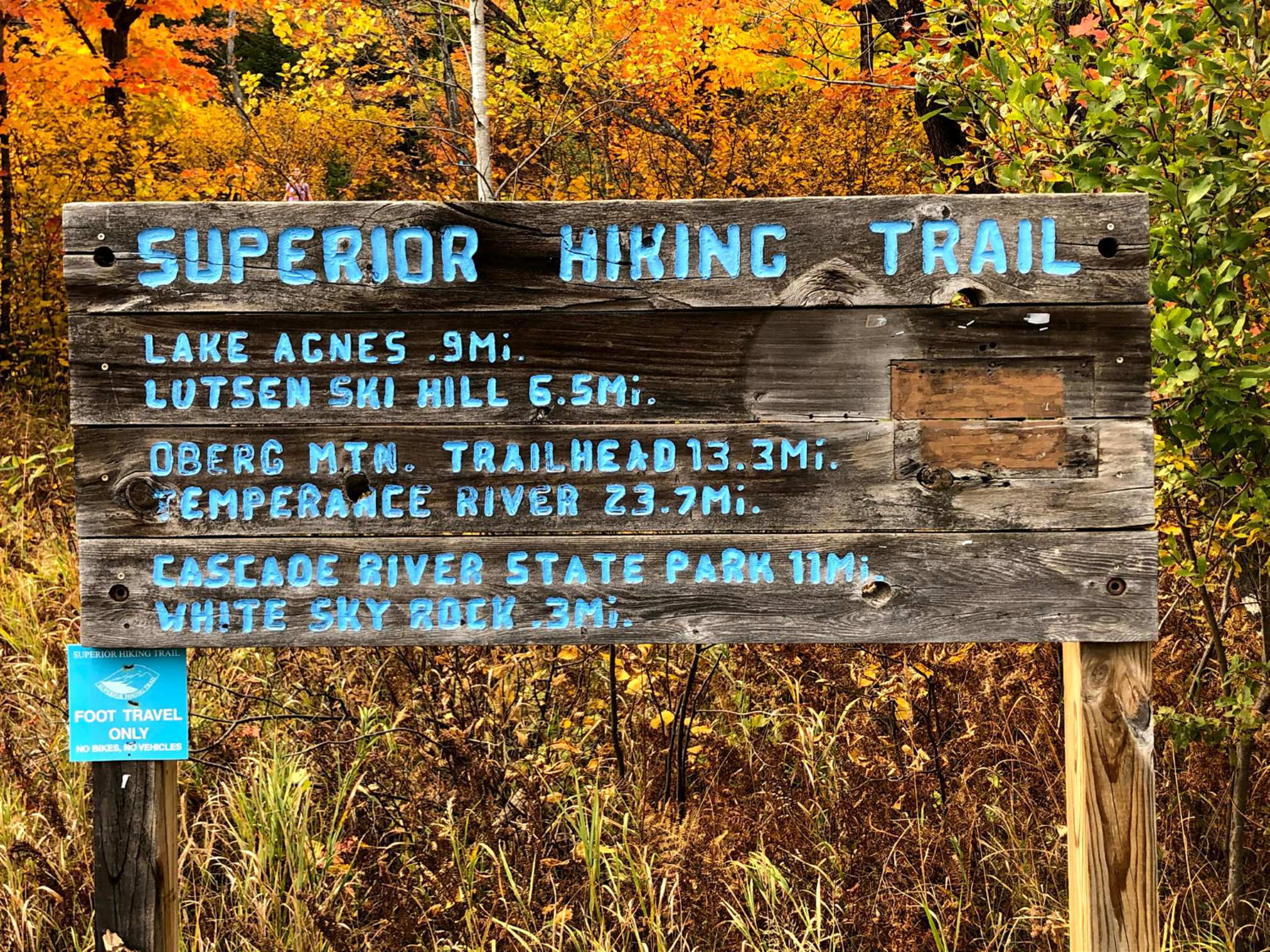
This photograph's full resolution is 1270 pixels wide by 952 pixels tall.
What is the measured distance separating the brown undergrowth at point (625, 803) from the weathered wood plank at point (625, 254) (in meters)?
1.37

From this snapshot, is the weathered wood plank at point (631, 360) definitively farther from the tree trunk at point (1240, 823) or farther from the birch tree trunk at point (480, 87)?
the birch tree trunk at point (480, 87)

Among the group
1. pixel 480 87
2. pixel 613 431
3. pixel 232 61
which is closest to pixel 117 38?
pixel 480 87

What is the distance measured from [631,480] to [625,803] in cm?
141

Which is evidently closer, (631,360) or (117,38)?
(631,360)

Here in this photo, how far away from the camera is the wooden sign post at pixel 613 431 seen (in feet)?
7.14

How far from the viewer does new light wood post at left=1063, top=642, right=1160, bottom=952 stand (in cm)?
221

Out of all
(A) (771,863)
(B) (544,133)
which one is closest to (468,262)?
(A) (771,863)

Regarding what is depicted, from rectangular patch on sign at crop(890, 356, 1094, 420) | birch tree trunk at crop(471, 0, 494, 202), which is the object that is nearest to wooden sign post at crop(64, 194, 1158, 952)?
rectangular patch on sign at crop(890, 356, 1094, 420)

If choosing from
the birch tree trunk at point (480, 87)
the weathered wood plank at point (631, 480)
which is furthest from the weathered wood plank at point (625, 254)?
the birch tree trunk at point (480, 87)

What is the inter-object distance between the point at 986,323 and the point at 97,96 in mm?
9833

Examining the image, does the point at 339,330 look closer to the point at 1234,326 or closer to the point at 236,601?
the point at 236,601

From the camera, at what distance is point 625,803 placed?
10.5 ft

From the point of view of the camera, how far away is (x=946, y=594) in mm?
2205

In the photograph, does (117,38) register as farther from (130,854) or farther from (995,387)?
(995,387)
